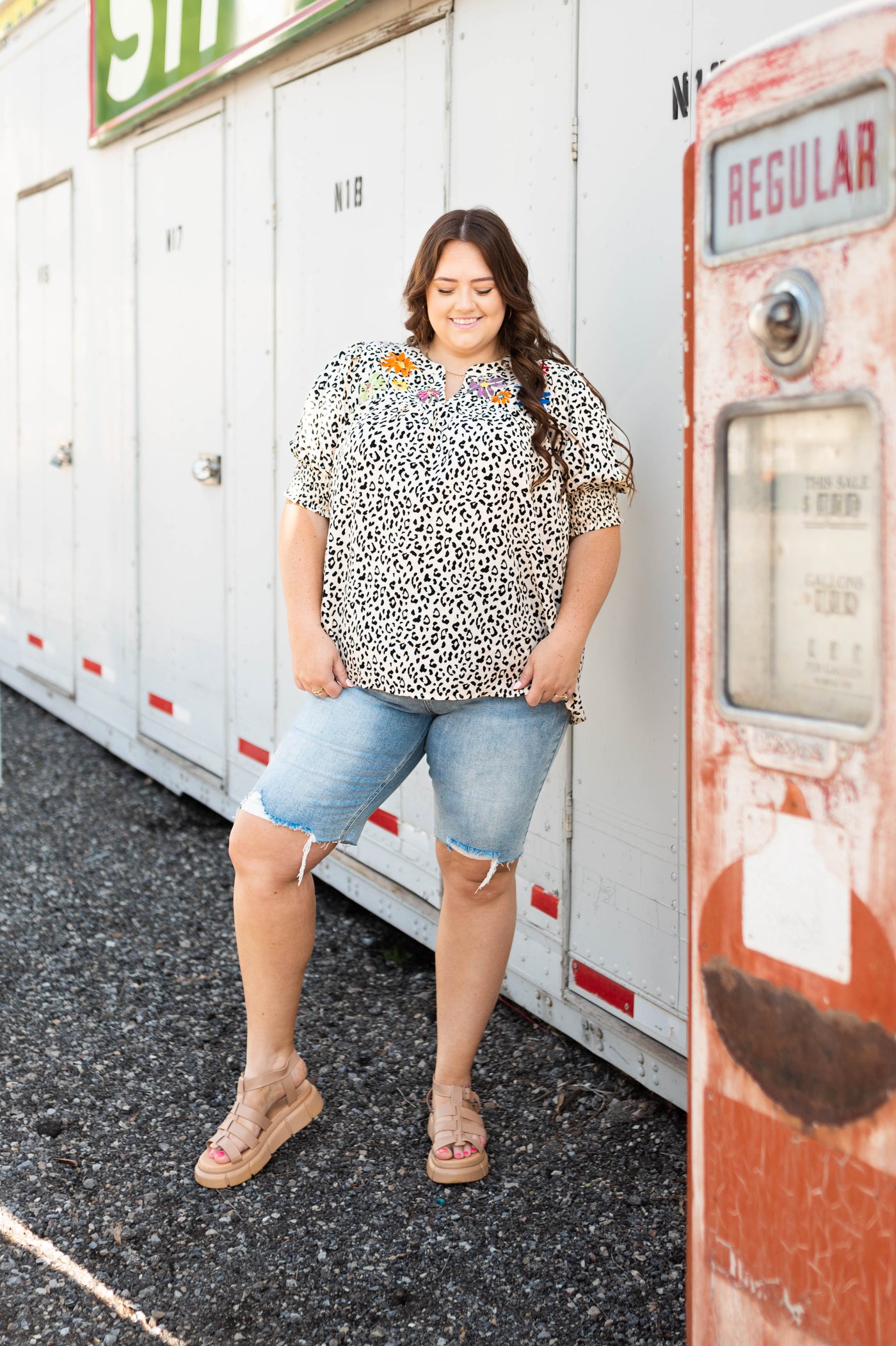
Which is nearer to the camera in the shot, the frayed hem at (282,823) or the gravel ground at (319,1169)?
the gravel ground at (319,1169)

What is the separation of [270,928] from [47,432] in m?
4.48

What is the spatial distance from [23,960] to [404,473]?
216 cm

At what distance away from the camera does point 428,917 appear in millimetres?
3635

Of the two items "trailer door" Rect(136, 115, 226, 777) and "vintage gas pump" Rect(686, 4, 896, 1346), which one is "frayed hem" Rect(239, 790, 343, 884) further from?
"trailer door" Rect(136, 115, 226, 777)

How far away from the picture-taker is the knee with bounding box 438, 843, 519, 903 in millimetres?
2445

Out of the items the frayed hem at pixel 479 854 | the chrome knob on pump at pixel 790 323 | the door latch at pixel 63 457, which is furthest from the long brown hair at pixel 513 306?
the door latch at pixel 63 457

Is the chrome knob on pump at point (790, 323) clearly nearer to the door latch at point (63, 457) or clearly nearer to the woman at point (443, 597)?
the woman at point (443, 597)

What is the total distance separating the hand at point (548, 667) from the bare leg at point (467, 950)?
36 centimetres

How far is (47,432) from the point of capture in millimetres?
6316

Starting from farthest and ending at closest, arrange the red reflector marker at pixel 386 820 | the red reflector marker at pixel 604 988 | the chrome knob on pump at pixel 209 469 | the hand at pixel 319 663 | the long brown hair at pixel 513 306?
the chrome knob on pump at pixel 209 469 < the red reflector marker at pixel 386 820 < the red reflector marker at pixel 604 988 < the hand at pixel 319 663 < the long brown hair at pixel 513 306

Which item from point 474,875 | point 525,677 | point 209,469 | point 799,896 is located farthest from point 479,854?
point 209,469

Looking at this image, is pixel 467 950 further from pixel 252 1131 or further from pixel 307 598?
pixel 307 598

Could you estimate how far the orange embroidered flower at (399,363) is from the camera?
93.9 inches

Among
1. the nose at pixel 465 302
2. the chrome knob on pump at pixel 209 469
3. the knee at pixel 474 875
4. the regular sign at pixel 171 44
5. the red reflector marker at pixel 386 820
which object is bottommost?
the red reflector marker at pixel 386 820
